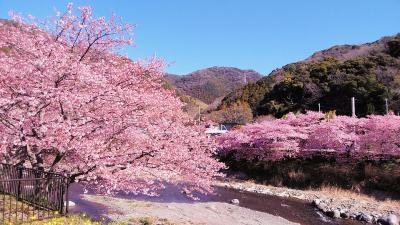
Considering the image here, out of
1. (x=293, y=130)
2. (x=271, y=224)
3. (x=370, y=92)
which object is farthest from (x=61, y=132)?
(x=370, y=92)

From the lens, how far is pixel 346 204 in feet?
78.0

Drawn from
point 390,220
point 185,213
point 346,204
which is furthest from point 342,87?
point 185,213

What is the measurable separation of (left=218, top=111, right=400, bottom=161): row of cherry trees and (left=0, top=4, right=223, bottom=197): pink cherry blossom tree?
19276mm

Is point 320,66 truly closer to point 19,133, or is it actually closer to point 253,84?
point 253,84

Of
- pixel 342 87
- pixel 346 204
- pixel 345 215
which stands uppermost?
pixel 342 87

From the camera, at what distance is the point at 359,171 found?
27750mm

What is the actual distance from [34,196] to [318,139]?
2443cm

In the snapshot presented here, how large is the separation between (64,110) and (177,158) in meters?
3.18

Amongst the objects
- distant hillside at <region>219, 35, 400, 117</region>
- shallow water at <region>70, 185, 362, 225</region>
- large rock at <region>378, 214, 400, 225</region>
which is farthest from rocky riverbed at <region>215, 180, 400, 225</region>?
distant hillside at <region>219, 35, 400, 117</region>

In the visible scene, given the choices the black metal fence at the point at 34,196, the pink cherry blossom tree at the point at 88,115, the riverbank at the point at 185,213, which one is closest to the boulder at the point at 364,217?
the riverbank at the point at 185,213

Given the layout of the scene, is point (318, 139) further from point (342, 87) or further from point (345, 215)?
point (342, 87)

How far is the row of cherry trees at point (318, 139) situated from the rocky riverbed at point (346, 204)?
4124 millimetres

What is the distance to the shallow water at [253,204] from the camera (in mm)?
20594

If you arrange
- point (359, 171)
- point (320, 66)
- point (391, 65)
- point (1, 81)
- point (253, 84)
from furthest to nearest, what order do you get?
point (253, 84) < point (320, 66) < point (391, 65) < point (359, 171) < point (1, 81)
